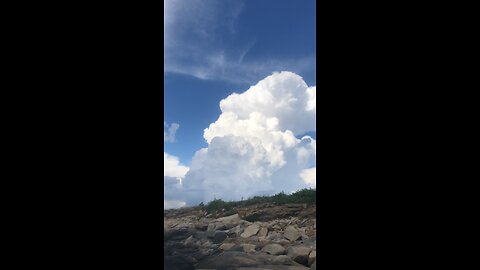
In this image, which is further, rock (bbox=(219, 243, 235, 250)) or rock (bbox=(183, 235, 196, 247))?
rock (bbox=(183, 235, 196, 247))

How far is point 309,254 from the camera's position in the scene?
4469 millimetres

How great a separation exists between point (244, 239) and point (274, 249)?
100 cm

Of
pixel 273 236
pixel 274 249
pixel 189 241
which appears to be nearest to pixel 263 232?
pixel 273 236

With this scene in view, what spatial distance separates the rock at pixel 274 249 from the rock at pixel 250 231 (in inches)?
35.4

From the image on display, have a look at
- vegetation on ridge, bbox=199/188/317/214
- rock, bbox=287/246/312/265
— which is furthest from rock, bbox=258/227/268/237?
rock, bbox=287/246/312/265

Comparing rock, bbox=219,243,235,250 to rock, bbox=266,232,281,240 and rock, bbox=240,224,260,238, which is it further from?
rock, bbox=266,232,281,240

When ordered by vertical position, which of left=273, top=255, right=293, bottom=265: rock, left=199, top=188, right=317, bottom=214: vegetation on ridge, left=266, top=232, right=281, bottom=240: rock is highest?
left=199, top=188, right=317, bottom=214: vegetation on ridge

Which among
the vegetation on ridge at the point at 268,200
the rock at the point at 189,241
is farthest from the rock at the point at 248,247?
the vegetation on ridge at the point at 268,200

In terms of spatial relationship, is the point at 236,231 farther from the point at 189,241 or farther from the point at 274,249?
the point at 274,249

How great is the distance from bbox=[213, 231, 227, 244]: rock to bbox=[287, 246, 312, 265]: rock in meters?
1.55

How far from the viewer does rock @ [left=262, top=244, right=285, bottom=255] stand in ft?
16.0
